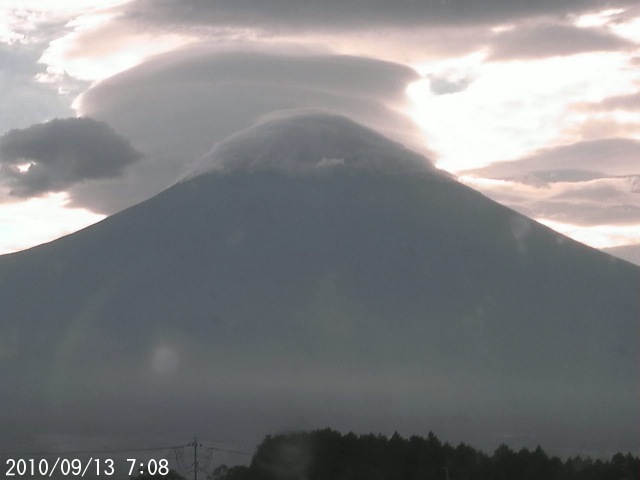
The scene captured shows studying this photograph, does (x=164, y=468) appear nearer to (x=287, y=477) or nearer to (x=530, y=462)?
(x=287, y=477)

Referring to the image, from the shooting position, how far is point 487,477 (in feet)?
304

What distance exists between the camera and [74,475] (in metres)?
135

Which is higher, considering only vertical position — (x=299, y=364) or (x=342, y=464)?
(x=299, y=364)

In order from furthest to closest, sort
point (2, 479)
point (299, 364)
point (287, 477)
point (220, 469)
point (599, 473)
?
point (299, 364) → point (2, 479) → point (220, 469) → point (287, 477) → point (599, 473)

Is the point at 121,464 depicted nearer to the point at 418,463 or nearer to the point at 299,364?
the point at 299,364

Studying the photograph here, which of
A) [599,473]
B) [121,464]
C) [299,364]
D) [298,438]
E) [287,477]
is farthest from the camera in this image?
[299,364]

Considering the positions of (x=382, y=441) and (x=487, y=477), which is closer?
(x=487, y=477)

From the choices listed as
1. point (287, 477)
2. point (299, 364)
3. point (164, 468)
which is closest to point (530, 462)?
point (287, 477)

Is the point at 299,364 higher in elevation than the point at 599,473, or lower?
higher

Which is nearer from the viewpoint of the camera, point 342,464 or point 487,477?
point 487,477

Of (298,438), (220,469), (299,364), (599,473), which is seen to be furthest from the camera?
(299,364)

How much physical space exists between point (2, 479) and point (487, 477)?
70.6 m

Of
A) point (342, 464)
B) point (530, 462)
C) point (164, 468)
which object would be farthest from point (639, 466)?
point (164, 468)

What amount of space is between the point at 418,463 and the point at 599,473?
16.3 m
